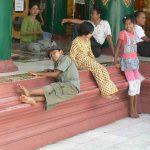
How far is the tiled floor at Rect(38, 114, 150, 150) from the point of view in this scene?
665 cm

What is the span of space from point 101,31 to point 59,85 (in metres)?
2.79

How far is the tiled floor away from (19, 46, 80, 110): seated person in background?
0.67 metres

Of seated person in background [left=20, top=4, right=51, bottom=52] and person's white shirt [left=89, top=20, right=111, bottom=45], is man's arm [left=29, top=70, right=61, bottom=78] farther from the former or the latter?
seated person in background [left=20, top=4, right=51, bottom=52]

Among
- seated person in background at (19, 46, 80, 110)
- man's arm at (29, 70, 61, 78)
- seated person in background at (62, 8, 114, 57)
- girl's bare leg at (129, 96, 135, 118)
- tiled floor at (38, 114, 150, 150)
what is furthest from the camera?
seated person in background at (62, 8, 114, 57)

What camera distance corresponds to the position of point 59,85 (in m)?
6.38

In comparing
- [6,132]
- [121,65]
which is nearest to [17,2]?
[121,65]

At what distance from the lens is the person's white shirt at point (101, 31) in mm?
8859

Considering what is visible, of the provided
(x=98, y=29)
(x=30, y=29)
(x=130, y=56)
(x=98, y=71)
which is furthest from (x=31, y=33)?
(x=98, y=71)

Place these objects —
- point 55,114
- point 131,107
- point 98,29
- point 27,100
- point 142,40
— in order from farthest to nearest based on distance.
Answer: point 142,40 < point 98,29 < point 131,107 < point 55,114 < point 27,100

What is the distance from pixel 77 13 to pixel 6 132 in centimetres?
736

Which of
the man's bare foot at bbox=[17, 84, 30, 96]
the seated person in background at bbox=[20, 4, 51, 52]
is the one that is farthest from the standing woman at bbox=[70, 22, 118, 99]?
the seated person in background at bbox=[20, 4, 51, 52]

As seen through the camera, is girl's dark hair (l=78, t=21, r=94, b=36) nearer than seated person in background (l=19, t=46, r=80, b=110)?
No

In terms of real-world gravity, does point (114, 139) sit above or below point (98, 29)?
below

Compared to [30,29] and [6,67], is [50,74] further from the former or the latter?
[30,29]
